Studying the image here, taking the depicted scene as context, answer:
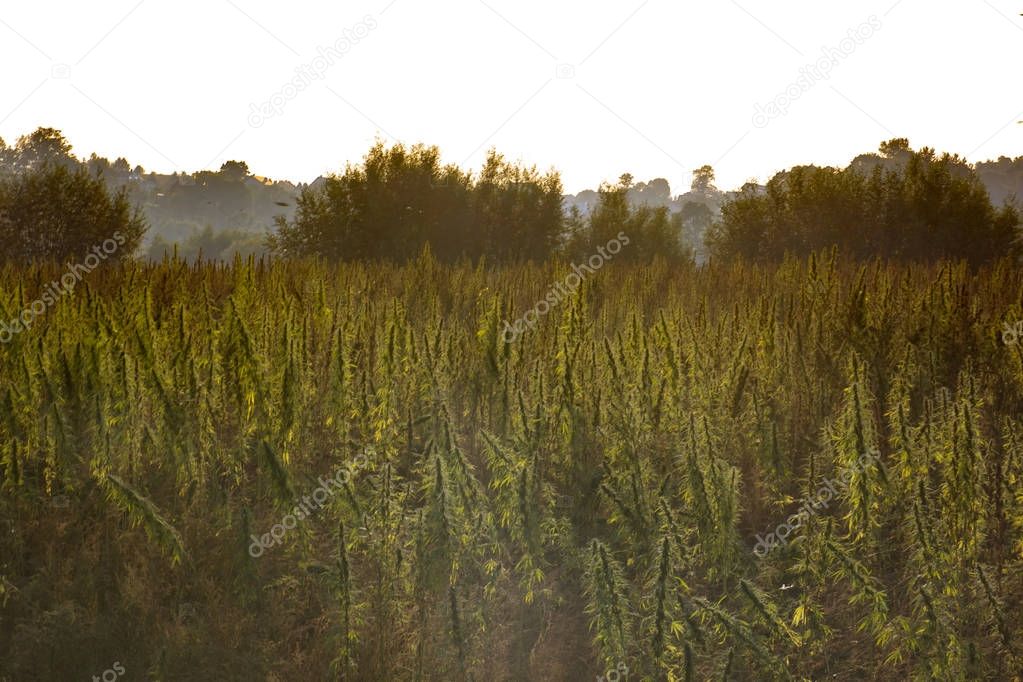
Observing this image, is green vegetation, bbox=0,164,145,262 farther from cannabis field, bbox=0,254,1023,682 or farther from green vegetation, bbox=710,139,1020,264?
green vegetation, bbox=710,139,1020,264

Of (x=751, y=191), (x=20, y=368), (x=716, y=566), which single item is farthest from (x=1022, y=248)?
(x=20, y=368)

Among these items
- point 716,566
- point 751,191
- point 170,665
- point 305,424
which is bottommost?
point 170,665

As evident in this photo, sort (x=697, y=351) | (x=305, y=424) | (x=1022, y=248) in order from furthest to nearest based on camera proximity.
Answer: (x=1022, y=248) → (x=697, y=351) → (x=305, y=424)

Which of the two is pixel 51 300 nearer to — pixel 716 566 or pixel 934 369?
pixel 716 566

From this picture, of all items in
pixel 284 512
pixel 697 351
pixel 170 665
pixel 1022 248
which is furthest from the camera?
pixel 1022 248

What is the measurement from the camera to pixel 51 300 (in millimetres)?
5996

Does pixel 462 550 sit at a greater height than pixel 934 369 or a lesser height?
lesser

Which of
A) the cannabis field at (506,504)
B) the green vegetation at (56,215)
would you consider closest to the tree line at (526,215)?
the green vegetation at (56,215)

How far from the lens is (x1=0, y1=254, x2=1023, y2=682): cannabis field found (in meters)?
3.34

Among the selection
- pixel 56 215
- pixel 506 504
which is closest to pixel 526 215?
pixel 56 215

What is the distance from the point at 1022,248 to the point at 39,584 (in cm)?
1989

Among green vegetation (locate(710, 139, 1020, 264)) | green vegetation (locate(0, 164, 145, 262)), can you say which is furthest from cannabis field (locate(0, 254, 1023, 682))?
green vegetation (locate(710, 139, 1020, 264))

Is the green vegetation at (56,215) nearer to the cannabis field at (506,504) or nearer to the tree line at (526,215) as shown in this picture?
the tree line at (526,215)

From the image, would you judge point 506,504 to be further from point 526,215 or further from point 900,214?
point 526,215
